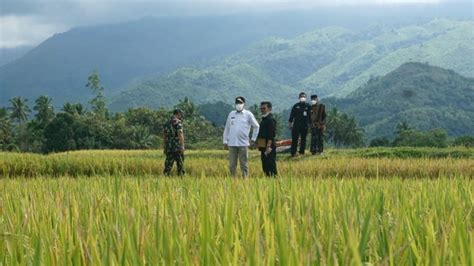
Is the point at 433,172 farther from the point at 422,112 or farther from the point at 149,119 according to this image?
the point at 422,112

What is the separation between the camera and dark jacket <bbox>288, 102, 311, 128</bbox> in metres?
17.5

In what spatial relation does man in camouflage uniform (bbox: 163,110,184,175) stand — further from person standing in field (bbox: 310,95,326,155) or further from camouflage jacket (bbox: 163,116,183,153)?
person standing in field (bbox: 310,95,326,155)

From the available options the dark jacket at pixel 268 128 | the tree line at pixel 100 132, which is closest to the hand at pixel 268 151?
the dark jacket at pixel 268 128

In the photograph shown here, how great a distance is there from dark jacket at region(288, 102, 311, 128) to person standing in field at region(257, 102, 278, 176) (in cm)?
508

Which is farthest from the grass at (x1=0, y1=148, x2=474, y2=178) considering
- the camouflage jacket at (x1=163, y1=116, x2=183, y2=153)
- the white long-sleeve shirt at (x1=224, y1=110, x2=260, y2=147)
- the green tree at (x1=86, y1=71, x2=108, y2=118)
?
the green tree at (x1=86, y1=71, x2=108, y2=118)

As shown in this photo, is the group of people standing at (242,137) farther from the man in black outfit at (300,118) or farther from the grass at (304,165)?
the man in black outfit at (300,118)

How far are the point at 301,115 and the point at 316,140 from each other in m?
1.41

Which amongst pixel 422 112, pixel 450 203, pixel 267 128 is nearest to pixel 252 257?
pixel 450 203

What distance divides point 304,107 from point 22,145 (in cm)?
6574

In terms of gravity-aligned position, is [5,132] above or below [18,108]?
below

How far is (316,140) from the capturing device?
18859 mm

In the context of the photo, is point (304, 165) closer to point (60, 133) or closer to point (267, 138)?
point (267, 138)

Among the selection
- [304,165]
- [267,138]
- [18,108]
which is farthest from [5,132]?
[267,138]

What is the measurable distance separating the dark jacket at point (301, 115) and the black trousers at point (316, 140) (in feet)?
1.63
